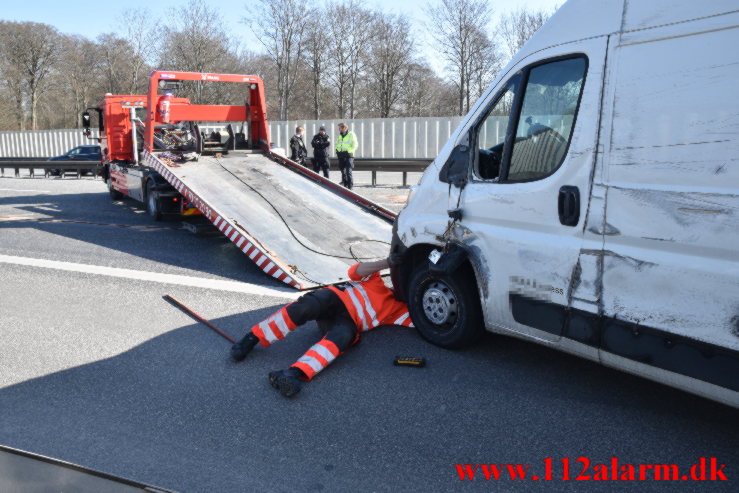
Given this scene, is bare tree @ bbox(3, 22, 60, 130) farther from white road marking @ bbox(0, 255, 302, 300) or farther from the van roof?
the van roof

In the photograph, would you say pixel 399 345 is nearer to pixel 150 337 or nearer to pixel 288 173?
pixel 150 337

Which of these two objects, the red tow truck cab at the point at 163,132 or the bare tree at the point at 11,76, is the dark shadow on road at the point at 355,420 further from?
the bare tree at the point at 11,76

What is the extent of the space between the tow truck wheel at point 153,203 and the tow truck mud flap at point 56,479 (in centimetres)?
831

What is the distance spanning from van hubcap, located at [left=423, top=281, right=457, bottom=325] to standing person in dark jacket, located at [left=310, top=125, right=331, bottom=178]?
471 inches

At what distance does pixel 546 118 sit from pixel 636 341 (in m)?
1.45

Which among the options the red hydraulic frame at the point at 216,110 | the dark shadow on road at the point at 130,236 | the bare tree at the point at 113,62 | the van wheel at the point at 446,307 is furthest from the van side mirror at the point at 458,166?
the bare tree at the point at 113,62

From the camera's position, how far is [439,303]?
4.64 meters

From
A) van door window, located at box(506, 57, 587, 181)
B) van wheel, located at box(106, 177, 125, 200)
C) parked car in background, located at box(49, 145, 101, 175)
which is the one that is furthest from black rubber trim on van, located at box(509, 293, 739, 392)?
parked car in background, located at box(49, 145, 101, 175)

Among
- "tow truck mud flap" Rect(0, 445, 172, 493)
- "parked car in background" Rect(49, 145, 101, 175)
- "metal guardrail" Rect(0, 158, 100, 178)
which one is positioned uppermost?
"parked car in background" Rect(49, 145, 101, 175)

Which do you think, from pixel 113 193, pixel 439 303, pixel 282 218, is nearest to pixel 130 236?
pixel 282 218

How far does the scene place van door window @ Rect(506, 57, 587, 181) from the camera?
3.63 m

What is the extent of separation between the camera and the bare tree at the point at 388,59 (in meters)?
46.9

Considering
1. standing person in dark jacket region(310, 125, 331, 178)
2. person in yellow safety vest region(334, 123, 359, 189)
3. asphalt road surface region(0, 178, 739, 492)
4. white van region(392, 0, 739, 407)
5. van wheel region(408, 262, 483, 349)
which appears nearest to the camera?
white van region(392, 0, 739, 407)

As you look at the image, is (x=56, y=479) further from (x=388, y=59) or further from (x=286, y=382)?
(x=388, y=59)
